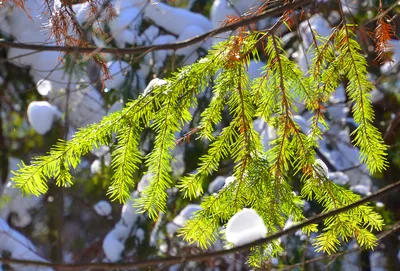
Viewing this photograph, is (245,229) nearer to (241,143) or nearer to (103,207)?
(241,143)

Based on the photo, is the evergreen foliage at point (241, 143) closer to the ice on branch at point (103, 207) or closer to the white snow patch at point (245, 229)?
the white snow patch at point (245, 229)

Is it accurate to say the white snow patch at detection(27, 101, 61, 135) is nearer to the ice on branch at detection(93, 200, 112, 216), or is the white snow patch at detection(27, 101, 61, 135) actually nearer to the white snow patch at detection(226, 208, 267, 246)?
the ice on branch at detection(93, 200, 112, 216)

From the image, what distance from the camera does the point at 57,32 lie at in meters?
1.54

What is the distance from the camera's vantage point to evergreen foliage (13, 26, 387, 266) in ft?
4.57

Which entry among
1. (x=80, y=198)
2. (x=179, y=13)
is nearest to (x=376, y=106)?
(x=179, y=13)

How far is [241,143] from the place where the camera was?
1.43 metres

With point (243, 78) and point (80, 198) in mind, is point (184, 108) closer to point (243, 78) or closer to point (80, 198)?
point (243, 78)

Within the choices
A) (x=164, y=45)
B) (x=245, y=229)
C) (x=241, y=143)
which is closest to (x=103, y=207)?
(x=241, y=143)

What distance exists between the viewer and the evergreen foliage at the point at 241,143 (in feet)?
4.57

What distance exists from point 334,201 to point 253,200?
19cm

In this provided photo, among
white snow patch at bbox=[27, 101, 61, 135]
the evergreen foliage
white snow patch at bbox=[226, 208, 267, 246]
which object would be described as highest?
white snow patch at bbox=[27, 101, 61, 135]

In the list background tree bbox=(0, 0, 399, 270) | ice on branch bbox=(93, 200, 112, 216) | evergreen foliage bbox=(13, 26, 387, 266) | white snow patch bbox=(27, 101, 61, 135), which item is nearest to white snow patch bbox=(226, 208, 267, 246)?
background tree bbox=(0, 0, 399, 270)

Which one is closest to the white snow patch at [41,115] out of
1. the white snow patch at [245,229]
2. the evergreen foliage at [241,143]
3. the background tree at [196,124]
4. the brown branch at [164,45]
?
the background tree at [196,124]

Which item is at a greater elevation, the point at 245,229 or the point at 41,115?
the point at 41,115
